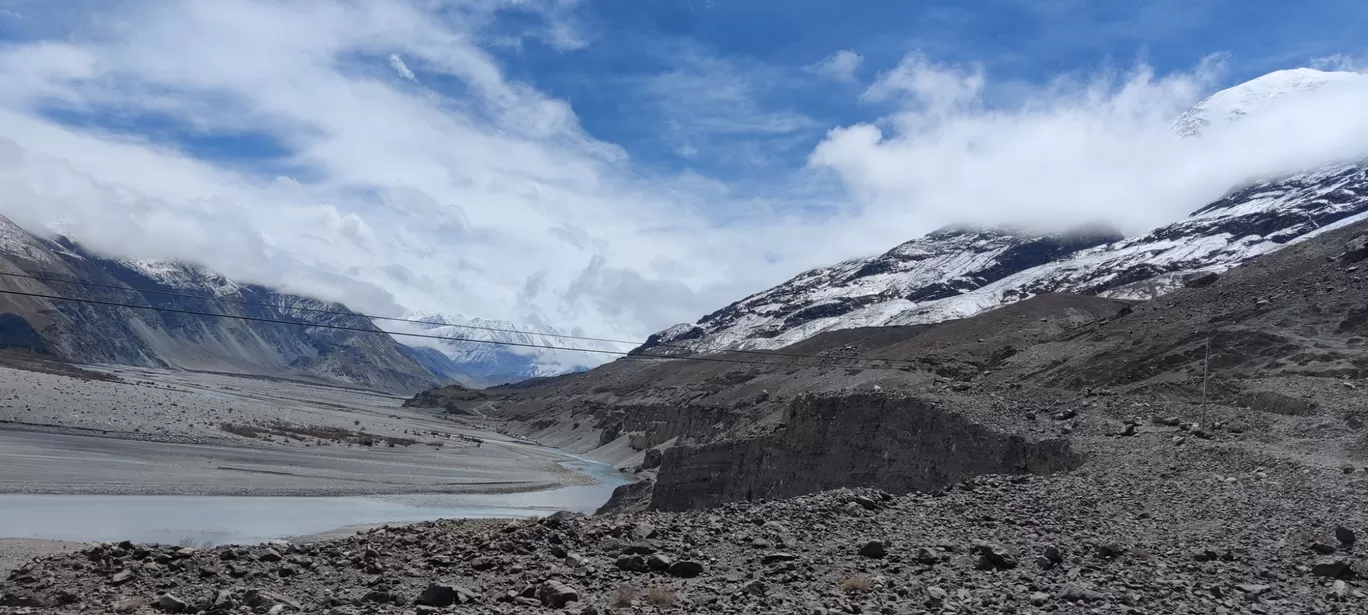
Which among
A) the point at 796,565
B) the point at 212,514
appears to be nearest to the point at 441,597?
the point at 796,565

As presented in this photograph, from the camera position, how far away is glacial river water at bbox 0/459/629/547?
31781 millimetres

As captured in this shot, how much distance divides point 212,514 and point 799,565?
113 feet

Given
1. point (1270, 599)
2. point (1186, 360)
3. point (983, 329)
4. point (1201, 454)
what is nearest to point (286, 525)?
point (1201, 454)

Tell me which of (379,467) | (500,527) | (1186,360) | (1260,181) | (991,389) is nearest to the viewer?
(500,527)

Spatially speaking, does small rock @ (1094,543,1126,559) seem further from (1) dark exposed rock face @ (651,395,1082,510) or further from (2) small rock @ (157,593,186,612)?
(2) small rock @ (157,593,186,612)

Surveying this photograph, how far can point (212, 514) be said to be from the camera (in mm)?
37938

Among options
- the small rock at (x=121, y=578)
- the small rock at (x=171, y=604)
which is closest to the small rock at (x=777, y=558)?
the small rock at (x=171, y=604)

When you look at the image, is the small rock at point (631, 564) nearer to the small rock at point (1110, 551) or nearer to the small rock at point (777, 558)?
the small rock at point (777, 558)

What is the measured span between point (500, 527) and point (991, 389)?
26344 mm

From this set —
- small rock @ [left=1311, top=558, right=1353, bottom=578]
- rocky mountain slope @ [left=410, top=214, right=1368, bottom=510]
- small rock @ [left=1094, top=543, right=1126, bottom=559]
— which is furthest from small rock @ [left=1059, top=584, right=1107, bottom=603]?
rocky mountain slope @ [left=410, top=214, right=1368, bottom=510]

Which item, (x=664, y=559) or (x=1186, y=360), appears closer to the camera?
(x=664, y=559)

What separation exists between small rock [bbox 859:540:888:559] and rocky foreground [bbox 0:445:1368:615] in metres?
0.02

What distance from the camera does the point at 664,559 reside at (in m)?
11.7

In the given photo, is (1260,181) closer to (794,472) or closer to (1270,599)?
(794,472)
